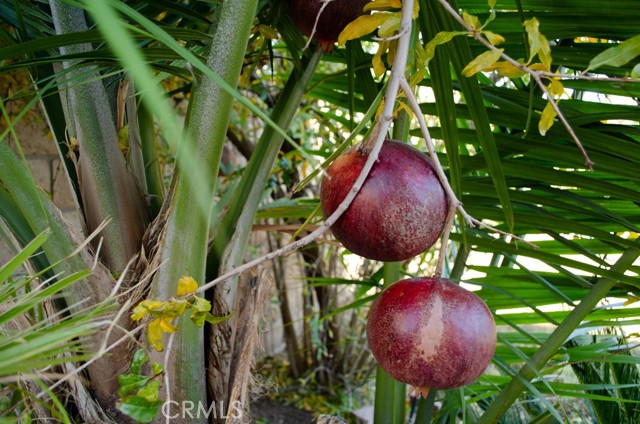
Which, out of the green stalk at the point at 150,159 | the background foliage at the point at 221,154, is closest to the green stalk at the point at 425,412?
the background foliage at the point at 221,154

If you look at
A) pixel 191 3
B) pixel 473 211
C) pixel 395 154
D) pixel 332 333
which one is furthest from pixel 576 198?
pixel 332 333

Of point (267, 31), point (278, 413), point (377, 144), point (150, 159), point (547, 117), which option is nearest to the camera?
point (377, 144)

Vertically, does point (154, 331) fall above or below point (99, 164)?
below

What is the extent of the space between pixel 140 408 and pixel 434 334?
→ 228 mm

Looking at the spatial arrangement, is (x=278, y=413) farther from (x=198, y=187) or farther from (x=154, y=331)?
(x=198, y=187)

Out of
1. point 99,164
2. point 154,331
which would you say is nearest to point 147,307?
point 154,331

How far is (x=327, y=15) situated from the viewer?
60 cm

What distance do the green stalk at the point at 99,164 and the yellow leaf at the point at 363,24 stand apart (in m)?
0.32

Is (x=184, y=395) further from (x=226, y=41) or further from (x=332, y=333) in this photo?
(x=332, y=333)

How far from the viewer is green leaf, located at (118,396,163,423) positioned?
0.46 metres

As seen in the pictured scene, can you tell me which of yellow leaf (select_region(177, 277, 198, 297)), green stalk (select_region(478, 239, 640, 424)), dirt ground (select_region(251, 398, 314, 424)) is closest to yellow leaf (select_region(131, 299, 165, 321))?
yellow leaf (select_region(177, 277, 198, 297))

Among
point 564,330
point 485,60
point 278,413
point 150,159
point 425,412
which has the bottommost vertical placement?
point 278,413

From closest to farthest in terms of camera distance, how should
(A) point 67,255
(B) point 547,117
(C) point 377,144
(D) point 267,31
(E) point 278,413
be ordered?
1. (C) point 377,144
2. (B) point 547,117
3. (A) point 67,255
4. (D) point 267,31
5. (E) point 278,413

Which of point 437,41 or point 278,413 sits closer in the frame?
point 437,41
